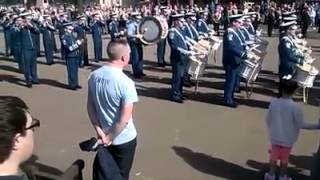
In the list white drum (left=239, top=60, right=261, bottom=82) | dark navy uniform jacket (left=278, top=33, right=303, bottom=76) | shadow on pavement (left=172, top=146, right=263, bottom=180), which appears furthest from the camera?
white drum (left=239, top=60, right=261, bottom=82)

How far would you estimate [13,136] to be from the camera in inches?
79.8

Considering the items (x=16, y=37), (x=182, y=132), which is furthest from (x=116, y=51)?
(x=16, y=37)

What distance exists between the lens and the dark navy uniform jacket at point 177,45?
11435mm

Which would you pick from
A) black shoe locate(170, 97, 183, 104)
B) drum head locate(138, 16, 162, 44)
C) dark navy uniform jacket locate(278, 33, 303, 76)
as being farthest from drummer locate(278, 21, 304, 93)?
drum head locate(138, 16, 162, 44)

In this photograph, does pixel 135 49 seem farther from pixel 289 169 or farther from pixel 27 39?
pixel 289 169

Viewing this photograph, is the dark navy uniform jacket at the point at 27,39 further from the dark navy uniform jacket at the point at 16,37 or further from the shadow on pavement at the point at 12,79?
the shadow on pavement at the point at 12,79

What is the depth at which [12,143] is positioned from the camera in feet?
6.66

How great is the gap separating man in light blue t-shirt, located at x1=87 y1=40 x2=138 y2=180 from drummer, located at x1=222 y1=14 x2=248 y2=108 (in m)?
6.12

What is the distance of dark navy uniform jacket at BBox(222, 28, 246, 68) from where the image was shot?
424 inches

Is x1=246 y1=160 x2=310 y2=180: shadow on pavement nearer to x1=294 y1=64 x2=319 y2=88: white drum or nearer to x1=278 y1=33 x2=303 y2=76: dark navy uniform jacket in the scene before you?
x1=294 y1=64 x2=319 y2=88: white drum

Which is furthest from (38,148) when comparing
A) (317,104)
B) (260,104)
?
(317,104)

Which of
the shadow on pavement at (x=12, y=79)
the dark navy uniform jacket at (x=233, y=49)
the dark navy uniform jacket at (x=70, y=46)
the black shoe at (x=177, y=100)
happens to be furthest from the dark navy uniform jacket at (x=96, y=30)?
the dark navy uniform jacket at (x=233, y=49)

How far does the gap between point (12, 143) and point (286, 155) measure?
4.52 metres

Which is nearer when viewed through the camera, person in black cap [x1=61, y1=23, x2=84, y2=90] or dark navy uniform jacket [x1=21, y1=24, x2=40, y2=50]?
person in black cap [x1=61, y1=23, x2=84, y2=90]
